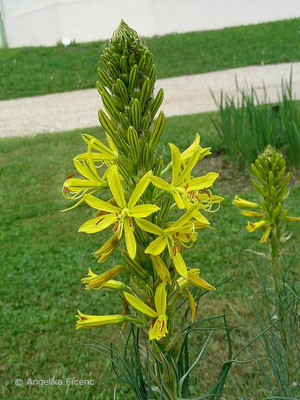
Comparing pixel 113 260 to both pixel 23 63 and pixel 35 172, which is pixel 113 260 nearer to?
pixel 35 172

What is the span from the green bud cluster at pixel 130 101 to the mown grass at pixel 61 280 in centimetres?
135

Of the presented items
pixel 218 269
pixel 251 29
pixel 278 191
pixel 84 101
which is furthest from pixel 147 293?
pixel 251 29

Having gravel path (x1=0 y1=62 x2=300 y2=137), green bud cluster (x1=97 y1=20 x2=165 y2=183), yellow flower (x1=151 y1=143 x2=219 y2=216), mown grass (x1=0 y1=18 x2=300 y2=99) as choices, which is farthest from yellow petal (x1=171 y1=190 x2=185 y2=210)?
mown grass (x1=0 y1=18 x2=300 y2=99)

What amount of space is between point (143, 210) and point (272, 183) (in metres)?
0.98

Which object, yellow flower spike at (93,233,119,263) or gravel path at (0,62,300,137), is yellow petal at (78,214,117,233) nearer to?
yellow flower spike at (93,233,119,263)

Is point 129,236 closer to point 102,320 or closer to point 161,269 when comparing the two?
point 161,269

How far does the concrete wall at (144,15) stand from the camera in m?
15.9

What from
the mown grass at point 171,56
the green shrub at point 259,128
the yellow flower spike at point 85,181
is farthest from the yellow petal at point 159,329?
the mown grass at point 171,56

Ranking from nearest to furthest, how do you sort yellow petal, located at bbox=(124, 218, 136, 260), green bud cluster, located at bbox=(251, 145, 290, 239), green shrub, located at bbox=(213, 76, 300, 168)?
yellow petal, located at bbox=(124, 218, 136, 260)
green bud cluster, located at bbox=(251, 145, 290, 239)
green shrub, located at bbox=(213, 76, 300, 168)

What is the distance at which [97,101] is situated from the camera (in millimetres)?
10562

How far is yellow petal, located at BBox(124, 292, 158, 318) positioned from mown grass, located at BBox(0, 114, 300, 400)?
121 centimetres

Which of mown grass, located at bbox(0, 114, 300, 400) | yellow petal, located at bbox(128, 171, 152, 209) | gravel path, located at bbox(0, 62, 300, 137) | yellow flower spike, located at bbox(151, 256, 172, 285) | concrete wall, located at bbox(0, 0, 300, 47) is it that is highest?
yellow petal, located at bbox(128, 171, 152, 209)

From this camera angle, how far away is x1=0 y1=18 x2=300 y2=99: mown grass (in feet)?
39.8

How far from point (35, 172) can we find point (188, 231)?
557 cm
